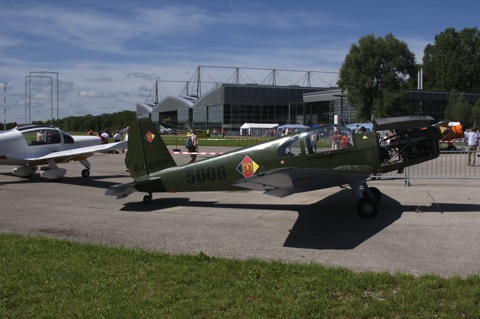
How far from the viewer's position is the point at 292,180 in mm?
6758

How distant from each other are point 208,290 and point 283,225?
11.8ft

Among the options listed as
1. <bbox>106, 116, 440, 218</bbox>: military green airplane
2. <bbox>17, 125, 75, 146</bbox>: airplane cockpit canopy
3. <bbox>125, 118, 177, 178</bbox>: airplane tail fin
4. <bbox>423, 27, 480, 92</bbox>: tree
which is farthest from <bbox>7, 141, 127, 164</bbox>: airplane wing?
<bbox>423, 27, 480, 92</bbox>: tree

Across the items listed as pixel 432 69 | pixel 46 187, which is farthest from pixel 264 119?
pixel 46 187

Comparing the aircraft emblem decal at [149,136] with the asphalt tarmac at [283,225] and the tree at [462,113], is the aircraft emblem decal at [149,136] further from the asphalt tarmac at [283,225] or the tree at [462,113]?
the tree at [462,113]

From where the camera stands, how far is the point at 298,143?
902 centimetres

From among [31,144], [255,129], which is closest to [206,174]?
[31,144]

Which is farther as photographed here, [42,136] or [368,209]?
[42,136]

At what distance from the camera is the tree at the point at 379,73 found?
50469 millimetres

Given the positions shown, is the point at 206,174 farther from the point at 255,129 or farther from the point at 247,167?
the point at 255,129

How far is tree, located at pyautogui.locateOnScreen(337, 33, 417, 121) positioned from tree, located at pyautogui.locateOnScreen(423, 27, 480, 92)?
48171 millimetres

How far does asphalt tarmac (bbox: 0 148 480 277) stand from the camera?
6.09 meters

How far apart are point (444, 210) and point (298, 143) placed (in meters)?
3.36

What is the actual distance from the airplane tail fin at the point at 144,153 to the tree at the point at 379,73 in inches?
1735

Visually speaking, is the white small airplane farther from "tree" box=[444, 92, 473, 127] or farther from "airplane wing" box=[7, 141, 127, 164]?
"tree" box=[444, 92, 473, 127]
